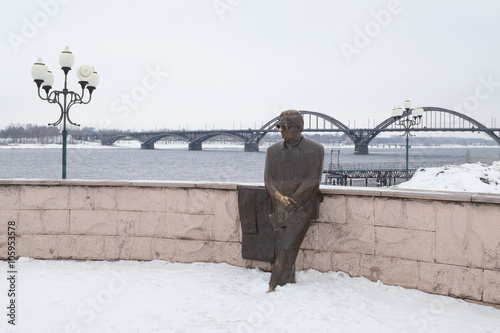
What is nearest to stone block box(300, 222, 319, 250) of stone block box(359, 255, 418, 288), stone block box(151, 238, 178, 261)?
stone block box(359, 255, 418, 288)

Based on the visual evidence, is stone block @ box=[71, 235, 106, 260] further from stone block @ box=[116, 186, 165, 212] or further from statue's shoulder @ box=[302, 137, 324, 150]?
statue's shoulder @ box=[302, 137, 324, 150]

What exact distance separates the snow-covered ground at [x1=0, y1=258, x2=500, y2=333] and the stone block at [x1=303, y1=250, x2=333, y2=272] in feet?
0.32

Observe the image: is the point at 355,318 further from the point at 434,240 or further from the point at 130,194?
the point at 130,194

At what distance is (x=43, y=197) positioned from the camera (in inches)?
222

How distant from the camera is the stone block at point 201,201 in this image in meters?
5.43

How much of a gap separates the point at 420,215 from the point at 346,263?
105 centimetres

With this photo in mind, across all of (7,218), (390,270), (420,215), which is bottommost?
(390,270)

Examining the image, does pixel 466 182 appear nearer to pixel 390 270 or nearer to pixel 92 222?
pixel 390 270

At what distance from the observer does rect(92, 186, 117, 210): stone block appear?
5.62 metres

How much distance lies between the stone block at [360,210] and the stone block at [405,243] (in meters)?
0.16

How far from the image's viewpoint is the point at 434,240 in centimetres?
445

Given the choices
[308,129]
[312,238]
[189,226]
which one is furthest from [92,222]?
[308,129]

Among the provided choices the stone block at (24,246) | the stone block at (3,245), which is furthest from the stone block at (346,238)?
the stone block at (3,245)

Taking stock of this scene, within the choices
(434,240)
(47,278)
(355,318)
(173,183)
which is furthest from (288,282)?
(47,278)
